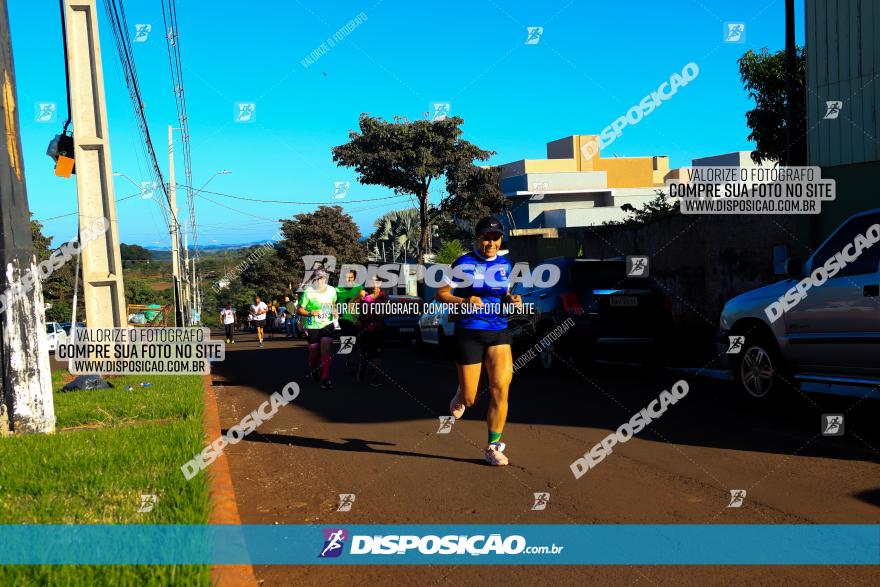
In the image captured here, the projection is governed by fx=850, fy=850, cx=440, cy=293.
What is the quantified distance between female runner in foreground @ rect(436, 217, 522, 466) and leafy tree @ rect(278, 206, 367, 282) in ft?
187

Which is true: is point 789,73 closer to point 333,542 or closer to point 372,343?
point 372,343

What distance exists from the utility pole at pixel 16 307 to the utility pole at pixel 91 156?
5018 mm

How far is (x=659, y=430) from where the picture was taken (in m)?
7.94

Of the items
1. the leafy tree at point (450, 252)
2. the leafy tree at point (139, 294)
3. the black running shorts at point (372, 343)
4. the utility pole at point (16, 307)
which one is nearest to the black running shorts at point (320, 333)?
the black running shorts at point (372, 343)

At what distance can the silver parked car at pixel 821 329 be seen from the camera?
7492 millimetres

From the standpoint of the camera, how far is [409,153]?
35031 millimetres

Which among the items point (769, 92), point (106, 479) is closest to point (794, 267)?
point (106, 479)

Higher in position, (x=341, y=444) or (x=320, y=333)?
(x=320, y=333)

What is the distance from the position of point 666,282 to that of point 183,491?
17.2 metres

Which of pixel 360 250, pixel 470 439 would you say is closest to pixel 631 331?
pixel 470 439

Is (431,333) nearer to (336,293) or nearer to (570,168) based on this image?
(336,293)

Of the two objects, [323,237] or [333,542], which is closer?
[333,542]

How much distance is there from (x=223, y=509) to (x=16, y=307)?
3.46m

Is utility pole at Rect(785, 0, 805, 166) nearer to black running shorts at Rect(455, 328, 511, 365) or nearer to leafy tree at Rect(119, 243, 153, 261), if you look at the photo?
black running shorts at Rect(455, 328, 511, 365)
